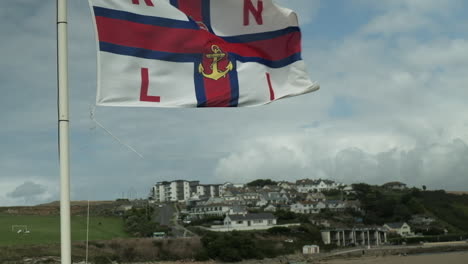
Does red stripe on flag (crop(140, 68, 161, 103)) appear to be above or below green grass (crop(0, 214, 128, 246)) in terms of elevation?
above

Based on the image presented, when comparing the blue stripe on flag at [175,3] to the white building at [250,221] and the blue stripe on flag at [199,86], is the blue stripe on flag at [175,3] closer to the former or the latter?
the blue stripe on flag at [199,86]

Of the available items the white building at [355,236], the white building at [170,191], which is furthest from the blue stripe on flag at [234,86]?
→ the white building at [170,191]

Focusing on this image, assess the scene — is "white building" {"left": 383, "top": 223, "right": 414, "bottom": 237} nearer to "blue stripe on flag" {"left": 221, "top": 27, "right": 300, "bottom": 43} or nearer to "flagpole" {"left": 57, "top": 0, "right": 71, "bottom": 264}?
"blue stripe on flag" {"left": 221, "top": 27, "right": 300, "bottom": 43}

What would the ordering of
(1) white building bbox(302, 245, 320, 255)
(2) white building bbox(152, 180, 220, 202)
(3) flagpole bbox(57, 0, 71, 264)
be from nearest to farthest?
(3) flagpole bbox(57, 0, 71, 264) → (1) white building bbox(302, 245, 320, 255) → (2) white building bbox(152, 180, 220, 202)

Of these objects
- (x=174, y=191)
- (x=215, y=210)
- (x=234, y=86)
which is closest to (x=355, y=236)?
(x=215, y=210)

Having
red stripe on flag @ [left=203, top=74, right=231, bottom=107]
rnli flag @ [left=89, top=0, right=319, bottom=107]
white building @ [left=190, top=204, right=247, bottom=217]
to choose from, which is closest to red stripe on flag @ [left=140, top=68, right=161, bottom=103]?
rnli flag @ [left=89, top=0, right=319, bottom=107]

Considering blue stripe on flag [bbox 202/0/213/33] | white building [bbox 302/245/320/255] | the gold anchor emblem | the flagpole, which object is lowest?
white building [bbox 302/245/320/255]

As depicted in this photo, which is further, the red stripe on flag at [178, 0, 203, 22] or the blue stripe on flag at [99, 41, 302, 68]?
the red stripe on flag at [178, 0, 203, 22]
